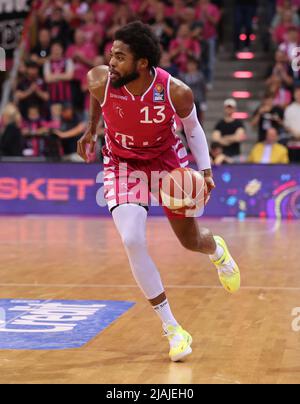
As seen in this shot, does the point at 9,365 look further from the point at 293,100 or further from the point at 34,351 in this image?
the point at 293,100

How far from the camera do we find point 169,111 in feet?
21.8

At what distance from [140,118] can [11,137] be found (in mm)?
10951

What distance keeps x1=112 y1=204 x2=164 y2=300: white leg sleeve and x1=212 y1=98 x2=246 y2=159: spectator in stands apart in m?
10.1

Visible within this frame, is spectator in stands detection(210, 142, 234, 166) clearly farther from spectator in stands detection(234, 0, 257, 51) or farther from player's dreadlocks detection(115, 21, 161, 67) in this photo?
player's dreadlocks detection(115, 21, 161, 67)

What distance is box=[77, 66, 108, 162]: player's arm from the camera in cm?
672

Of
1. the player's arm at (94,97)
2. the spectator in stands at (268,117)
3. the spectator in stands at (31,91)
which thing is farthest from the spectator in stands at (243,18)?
the player's arm at (94,97)

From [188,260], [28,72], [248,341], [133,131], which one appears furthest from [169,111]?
[28,72]

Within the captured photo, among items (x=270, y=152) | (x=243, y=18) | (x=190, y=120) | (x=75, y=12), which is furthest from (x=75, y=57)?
(x=190, y=120)

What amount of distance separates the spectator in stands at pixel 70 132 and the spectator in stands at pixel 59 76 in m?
0.96

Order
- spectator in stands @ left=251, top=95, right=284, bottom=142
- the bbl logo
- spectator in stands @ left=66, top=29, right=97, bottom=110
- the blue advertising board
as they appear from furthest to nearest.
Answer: spectator in stands @ left=66, top=29, right=97, bottom=110
spectator in stands @ left=251, top=95, right=284, bottom=142
the blue advertising board
the bbl logo

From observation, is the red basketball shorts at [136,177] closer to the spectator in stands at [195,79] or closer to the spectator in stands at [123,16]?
the spectator in stands at [195,79]

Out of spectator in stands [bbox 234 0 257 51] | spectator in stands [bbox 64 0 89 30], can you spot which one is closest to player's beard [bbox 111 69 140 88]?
spectator in stands [bbox 234 0 257 51]

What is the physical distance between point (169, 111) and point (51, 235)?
7.32 m

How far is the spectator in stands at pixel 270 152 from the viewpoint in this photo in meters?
16.0
